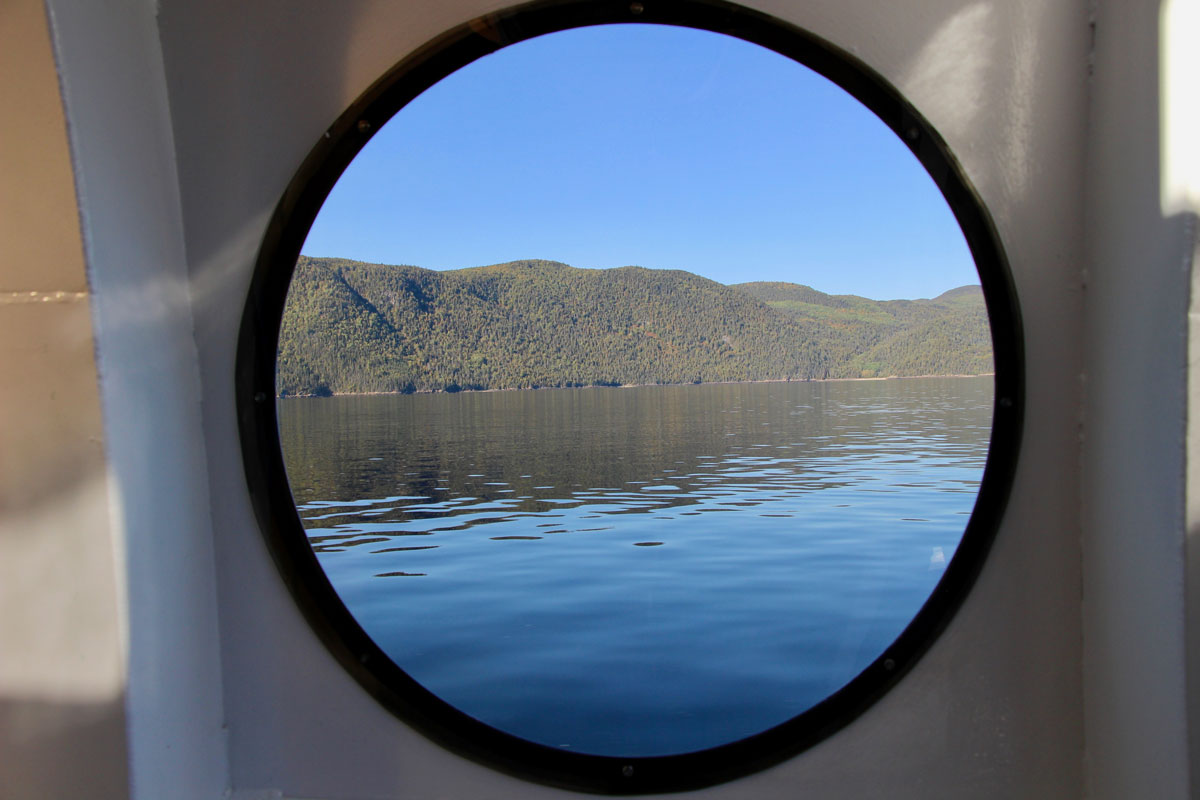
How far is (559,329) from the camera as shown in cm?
3391

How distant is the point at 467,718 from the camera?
39.4 inches

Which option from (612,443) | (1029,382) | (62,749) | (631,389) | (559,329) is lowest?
(612,443)

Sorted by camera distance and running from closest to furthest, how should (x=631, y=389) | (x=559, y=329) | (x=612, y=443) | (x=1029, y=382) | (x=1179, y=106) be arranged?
(x=1179, y=106) → (x=1029, y=382) → (x=612, y=443) → (x=559, y=329) → (x=631, y=389)

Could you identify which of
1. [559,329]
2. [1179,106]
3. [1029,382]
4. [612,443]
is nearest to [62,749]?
[1029,382]

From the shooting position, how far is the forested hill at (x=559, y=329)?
24.5 meters

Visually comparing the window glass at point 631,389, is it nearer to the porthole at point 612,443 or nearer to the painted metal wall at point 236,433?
the porthole at point 612,443

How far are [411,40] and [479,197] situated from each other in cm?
3729

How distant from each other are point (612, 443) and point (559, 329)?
5.31m

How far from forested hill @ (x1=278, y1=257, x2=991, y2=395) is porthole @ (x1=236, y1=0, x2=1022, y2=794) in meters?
0.17

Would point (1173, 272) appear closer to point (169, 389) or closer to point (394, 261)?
point (169, 389)

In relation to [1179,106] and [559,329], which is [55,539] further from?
[559,329]

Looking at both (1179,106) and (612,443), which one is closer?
(1179,106)

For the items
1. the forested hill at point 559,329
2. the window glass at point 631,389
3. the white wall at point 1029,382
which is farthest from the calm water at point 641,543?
the white wall at point 1029,382

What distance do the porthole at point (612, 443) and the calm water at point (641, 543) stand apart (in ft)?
0.44
